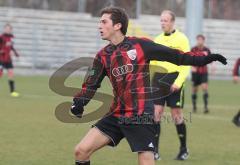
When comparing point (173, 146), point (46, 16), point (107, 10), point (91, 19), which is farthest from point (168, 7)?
point (107, 10)

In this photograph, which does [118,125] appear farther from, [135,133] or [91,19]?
[91,19]

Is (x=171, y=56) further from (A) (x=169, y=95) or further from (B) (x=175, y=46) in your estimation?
(A) (x=169, y=95)

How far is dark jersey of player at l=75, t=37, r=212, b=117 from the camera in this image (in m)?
6.76

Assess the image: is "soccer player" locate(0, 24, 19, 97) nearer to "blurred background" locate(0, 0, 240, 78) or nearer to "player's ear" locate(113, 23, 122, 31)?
"blurred background" locate(0, 0, 240, 78)

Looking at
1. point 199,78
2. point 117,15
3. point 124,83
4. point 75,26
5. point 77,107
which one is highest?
point 117,15

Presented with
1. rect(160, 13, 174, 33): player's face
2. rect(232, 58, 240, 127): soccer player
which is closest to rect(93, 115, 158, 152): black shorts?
rect(160, 13, 174, 33): player's face

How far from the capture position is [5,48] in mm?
21422

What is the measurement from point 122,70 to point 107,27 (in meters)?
0.47

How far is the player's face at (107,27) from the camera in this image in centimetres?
676

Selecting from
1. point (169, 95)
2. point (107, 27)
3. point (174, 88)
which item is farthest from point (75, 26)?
point (107, 27)

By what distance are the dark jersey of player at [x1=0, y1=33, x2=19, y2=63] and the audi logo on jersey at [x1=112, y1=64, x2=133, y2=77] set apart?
48.5 ft

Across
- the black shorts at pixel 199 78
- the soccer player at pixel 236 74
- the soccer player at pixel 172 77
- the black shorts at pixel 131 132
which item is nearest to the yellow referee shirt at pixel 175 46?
the soccer player at pixel 172 77

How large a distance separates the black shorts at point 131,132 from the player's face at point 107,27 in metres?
0.85

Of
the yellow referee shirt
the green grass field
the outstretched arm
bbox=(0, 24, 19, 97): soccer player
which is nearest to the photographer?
the outstretched arm
